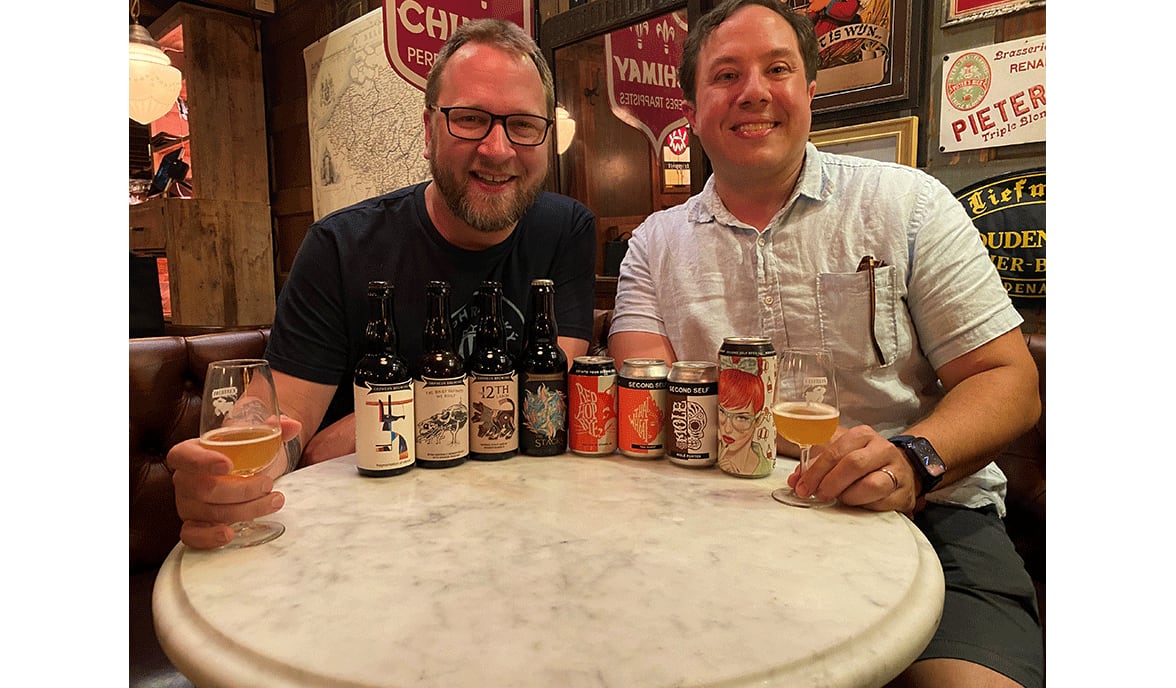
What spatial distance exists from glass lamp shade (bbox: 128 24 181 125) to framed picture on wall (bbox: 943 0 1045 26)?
330 centimetres

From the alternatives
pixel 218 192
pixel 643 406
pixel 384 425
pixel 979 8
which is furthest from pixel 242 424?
pixel 218 192

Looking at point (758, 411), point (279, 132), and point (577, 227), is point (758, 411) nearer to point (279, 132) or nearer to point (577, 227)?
point (577, 227)

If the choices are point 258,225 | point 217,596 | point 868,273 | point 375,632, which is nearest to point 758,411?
point 868,273

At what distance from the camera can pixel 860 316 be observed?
1.44 m

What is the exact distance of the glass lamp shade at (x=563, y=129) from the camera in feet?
9.71

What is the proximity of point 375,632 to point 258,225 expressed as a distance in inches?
195

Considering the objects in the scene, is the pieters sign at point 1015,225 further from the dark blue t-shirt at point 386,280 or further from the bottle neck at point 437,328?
the bottle neck at point 437,328

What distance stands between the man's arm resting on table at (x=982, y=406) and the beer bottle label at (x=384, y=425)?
2.73 ft

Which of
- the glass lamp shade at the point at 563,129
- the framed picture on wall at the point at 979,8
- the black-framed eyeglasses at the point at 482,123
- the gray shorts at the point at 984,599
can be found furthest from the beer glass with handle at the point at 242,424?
the glass lamp shade at the point at 563,129

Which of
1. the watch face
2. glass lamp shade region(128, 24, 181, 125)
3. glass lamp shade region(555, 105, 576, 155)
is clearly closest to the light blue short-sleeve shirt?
the watch face

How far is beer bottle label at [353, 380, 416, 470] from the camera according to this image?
1.05m

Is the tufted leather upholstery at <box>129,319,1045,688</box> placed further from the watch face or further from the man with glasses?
the watch face

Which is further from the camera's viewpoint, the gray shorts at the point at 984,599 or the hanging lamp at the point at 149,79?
the hanging lamp at the point at 149,79

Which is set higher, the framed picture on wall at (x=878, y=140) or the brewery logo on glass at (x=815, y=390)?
the framed picture on wall at (x=878, y=140)
